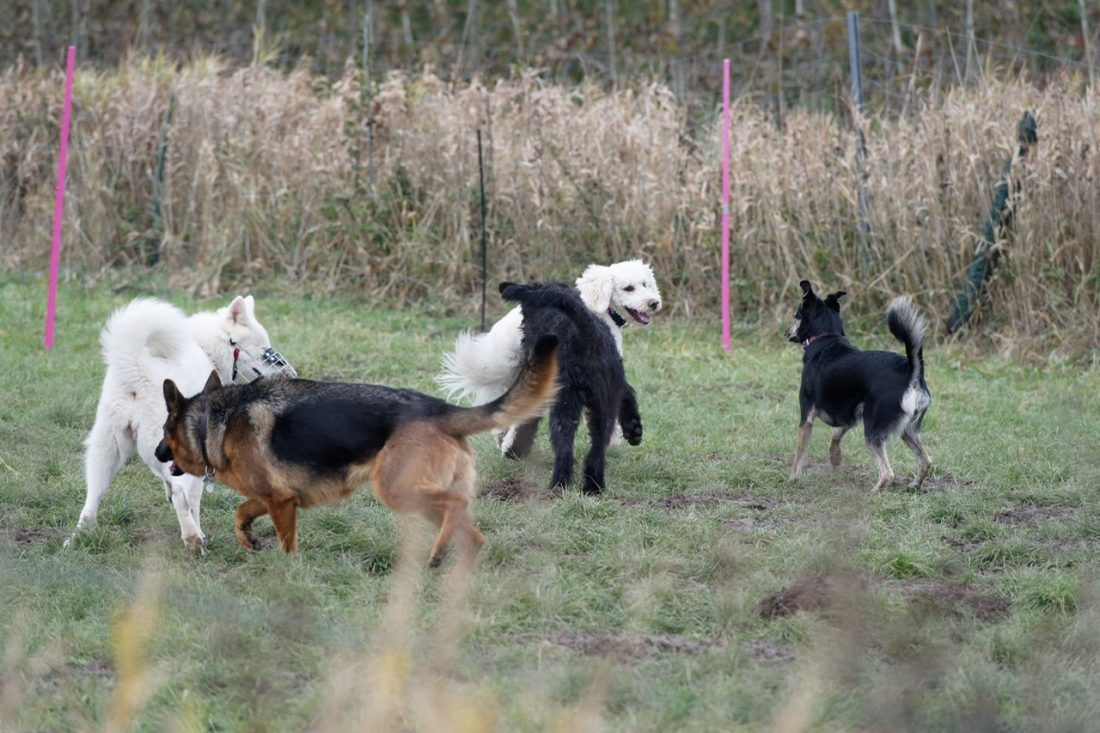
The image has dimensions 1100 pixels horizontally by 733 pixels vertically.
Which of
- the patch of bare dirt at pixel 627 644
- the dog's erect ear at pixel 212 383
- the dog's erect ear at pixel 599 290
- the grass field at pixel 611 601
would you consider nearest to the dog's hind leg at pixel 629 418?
the grass field at pixel 611 601

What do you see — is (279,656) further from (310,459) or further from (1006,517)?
(1006,517)

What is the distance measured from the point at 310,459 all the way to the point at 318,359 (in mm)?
4981

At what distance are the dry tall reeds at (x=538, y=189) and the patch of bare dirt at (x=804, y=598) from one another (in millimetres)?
6228

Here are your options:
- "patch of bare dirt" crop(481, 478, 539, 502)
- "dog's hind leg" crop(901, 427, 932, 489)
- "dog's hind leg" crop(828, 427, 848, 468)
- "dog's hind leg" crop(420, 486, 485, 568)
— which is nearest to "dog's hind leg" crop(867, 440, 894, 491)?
"dog's hind leg" crop(901, 427, 932, 489)

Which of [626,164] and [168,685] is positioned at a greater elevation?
[626,164]

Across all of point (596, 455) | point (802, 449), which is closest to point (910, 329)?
point (802, 449)

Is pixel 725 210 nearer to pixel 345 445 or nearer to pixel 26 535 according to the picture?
pixel 345 445

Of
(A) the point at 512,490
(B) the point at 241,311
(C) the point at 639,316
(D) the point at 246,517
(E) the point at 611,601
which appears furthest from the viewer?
(C) the point at 639,316

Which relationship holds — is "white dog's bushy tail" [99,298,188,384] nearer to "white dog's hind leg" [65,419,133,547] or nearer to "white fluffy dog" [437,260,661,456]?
→ "white dog's hind leg" [65,419,133,547]

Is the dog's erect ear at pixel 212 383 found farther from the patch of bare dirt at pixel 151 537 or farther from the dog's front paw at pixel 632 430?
the dog's front paw at pixel 632 430

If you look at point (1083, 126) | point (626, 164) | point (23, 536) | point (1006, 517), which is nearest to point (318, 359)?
→ point (626, 164)

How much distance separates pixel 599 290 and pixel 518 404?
277 cm

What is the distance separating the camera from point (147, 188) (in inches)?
539

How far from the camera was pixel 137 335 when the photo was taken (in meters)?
5.57
